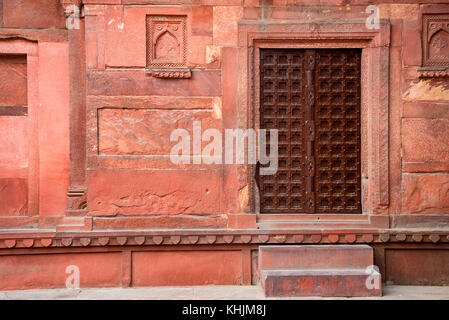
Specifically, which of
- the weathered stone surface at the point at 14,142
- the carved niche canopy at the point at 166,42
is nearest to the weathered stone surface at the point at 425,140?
the carved niche canopy at the point at 166,42

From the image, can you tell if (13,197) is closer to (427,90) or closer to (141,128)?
(141,128)

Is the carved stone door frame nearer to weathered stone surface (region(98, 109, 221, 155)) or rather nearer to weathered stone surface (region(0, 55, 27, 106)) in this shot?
weathered stone surface (region(98, 109, 221, 155))

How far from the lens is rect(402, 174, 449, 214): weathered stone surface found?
15.6 ft

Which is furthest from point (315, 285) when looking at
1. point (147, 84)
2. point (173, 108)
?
point (147, 84)

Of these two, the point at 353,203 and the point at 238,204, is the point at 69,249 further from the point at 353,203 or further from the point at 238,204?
the point at 353,203

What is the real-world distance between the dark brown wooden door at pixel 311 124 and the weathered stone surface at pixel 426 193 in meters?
0.56

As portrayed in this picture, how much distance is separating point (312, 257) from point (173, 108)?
2250 mm

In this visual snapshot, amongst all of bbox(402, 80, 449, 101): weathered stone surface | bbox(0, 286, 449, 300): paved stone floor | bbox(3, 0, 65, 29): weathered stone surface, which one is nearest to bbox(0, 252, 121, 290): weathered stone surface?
bbox(0, 286, 449, 300): paved stone floor

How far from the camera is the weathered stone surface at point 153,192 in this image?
4621 millimetres

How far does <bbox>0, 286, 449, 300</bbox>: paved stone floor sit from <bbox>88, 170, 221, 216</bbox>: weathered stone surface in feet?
2.76

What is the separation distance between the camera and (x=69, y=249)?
4.62 meters

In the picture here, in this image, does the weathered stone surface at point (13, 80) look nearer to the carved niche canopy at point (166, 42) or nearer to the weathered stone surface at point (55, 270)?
the carved niche canopy at point (166, 42)

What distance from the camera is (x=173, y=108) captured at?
469 centimetres

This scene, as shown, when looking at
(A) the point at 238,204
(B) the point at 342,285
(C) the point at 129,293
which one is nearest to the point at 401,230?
(B) the point at 342,285
